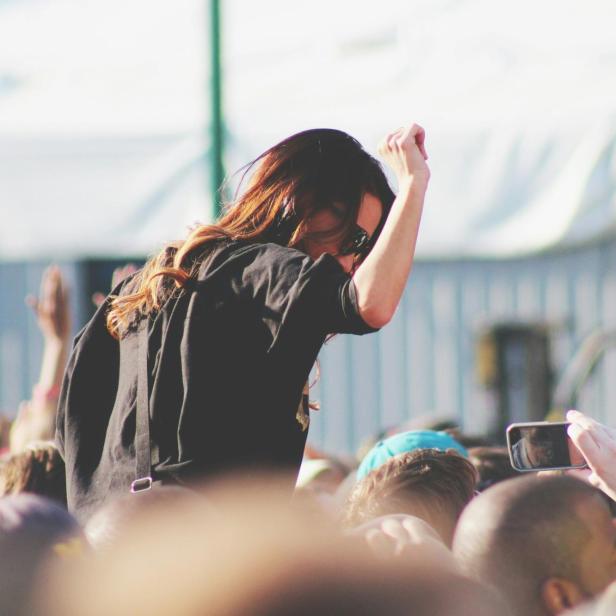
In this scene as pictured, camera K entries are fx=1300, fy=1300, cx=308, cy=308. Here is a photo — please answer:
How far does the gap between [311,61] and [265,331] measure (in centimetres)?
403

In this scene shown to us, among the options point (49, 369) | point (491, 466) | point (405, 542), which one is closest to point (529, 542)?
point (405, 542)

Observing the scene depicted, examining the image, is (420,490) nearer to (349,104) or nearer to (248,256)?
(248,256)

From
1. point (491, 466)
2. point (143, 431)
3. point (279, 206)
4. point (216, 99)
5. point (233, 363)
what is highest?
point (216, 99)

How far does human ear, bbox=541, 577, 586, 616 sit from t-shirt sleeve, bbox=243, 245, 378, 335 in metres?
0.49

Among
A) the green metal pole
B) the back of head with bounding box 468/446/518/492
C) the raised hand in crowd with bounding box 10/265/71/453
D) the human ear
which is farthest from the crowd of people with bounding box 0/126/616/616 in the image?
the green metal pole

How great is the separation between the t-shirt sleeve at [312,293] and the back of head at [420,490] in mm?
491

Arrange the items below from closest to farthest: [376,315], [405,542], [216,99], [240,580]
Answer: [240,580], [405,542], [376,315], [216,99]

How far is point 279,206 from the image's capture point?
7.68ft

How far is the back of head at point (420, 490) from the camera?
8.13ft

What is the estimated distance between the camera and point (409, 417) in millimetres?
7758

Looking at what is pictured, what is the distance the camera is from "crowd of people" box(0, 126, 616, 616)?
5.73ft

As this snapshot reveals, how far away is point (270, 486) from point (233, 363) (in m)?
0.22

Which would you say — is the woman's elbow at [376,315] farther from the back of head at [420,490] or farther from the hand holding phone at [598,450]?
the back of head at [420,490]

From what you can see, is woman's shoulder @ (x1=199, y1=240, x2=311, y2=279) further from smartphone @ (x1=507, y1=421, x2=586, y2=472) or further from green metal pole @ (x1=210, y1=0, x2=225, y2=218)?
green metal pole @ (x1=210, y1=0, x2=225, y2=218)
